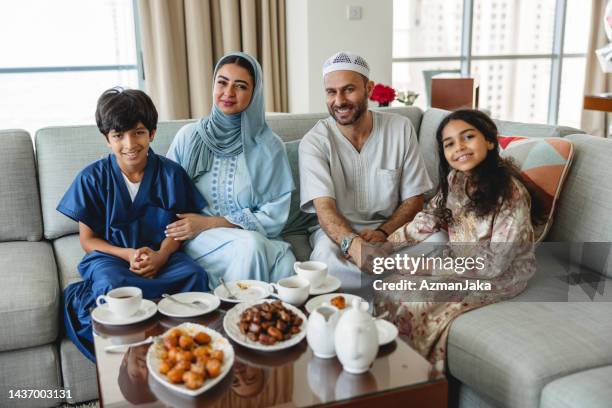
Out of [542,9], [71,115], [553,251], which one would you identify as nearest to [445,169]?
[553,251]

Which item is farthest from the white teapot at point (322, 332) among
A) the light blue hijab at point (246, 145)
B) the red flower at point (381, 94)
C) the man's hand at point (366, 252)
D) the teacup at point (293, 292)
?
the red flower at point (381, 94)

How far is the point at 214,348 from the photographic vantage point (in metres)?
1.28

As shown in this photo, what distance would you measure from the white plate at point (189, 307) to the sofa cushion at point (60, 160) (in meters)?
0.92

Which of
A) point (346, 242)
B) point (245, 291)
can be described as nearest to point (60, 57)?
point (346, 242)

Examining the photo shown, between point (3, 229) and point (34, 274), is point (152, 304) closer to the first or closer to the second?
point (34, 274)

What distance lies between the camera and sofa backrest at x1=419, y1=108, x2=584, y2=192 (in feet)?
7.30

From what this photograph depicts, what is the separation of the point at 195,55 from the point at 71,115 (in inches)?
39.0

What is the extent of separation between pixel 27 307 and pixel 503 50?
16.3 ft

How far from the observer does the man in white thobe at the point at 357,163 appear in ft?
7.21

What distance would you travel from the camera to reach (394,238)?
2.05 metres

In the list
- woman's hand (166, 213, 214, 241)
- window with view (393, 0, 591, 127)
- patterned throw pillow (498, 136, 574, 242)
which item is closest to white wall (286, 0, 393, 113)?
window with view (393, 0, 591, 127)

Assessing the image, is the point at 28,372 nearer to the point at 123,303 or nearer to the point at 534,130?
the point at 123,303

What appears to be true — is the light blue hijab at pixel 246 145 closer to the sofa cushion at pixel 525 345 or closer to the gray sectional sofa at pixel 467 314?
the gray sectional sofa at pixel 467 314

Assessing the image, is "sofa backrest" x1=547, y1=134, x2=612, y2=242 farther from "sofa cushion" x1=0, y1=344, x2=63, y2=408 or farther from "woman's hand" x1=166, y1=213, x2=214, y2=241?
"sofa cushion" x1=0, y1=344, x2=63, y2=408
